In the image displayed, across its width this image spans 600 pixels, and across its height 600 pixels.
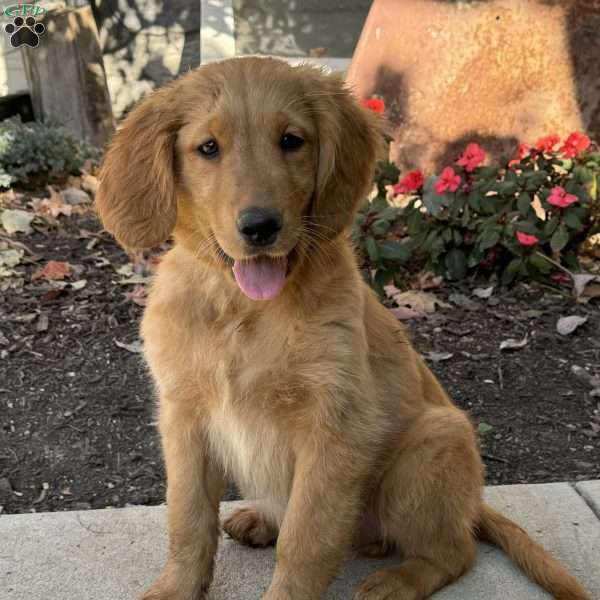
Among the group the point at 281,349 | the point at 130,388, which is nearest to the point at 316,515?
the point at 281,349

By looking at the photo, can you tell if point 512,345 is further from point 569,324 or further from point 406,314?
point 406,314

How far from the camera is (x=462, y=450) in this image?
2824 millimetres

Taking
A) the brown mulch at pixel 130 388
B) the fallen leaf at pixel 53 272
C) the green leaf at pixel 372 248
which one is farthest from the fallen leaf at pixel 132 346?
the green leaf at pixel 372 248

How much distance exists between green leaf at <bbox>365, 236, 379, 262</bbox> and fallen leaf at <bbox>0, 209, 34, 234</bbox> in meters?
2.28

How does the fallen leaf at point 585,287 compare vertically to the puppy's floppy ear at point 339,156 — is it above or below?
below

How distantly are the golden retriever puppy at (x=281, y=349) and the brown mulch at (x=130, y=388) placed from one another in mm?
967

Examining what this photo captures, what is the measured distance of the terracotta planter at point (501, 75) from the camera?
5.80 m

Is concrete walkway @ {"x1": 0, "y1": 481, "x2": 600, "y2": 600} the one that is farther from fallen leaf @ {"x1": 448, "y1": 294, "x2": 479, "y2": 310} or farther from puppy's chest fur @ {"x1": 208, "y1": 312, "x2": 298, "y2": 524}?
fallen leaf @ {"x1": 448, "y1": 294, "x2": 479, "y2": 310}

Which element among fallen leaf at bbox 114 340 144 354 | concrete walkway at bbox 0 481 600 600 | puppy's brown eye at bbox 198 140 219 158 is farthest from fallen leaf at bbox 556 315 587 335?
puppy's brown eye at bbox 198 140 219 158

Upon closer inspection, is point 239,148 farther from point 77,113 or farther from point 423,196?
point 77,113

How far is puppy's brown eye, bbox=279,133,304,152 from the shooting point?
258 centimetres

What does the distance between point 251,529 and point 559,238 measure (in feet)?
8.40

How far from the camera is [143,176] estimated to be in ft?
8.68

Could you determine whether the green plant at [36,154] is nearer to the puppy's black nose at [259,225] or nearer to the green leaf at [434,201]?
the green leaf at [434,201]
